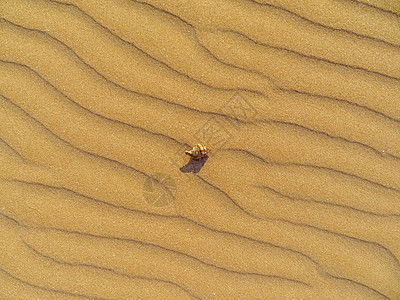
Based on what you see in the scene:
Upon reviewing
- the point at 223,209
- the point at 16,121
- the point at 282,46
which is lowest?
the point at 16,121

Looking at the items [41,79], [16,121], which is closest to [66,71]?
[41,79]

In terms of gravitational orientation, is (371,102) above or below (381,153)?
above

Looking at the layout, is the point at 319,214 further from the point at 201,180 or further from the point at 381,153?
the point at 201,180

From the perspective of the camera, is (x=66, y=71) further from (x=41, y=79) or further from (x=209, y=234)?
(x=209, y=234)
